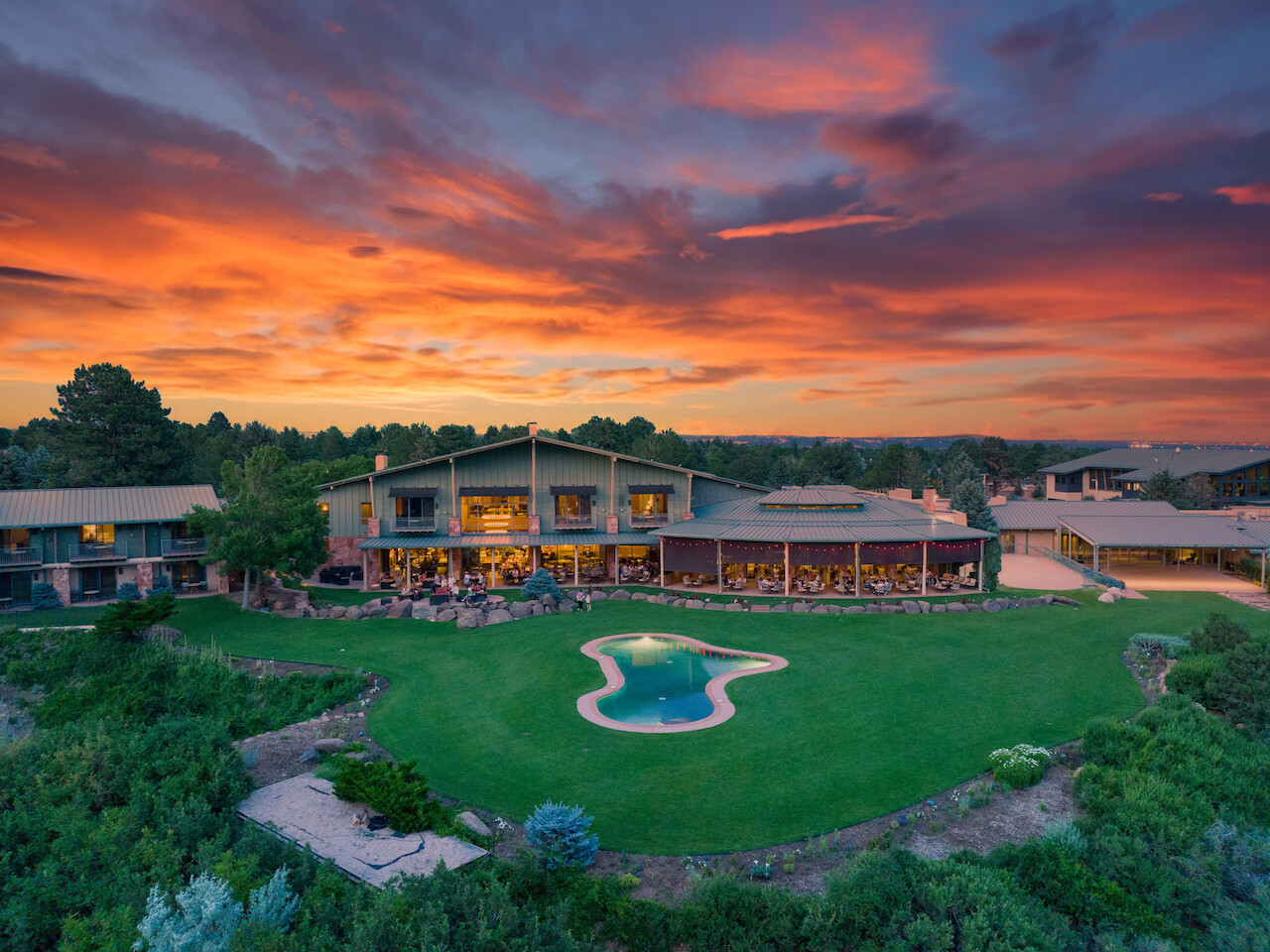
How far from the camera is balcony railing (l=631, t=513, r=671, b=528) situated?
36.8 m

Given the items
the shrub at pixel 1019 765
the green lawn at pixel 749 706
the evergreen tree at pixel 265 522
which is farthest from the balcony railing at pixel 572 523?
the shrub at pixel 1019 765

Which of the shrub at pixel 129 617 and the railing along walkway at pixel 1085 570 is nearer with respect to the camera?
the shrub at pixel 129 617

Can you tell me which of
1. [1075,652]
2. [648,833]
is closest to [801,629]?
[1075,652]

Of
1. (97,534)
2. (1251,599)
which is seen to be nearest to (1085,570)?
(1251,599)

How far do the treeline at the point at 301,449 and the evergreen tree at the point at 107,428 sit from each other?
2.7 inches

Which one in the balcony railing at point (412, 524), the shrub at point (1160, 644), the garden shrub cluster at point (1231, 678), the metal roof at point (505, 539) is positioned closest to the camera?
the garden shrub cluster at point (1231, 678)

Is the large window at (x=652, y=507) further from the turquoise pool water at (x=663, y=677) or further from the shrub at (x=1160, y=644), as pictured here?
the shrub at (x=1160, y=644)

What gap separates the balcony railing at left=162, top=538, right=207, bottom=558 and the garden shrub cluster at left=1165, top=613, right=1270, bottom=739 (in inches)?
1534

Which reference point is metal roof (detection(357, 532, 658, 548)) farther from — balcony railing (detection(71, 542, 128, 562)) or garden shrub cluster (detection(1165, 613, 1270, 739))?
garden shrub cluster (detection(1165, 613, 1270, 739))

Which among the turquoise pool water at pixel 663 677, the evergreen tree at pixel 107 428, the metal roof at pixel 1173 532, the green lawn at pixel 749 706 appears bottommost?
the turquoise pool water at pixel 663 677

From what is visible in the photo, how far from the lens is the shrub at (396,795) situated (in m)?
11.1

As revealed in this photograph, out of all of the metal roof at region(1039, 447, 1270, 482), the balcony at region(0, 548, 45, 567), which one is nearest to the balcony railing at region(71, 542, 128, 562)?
the balcony at region(0, 548, 45, 567)

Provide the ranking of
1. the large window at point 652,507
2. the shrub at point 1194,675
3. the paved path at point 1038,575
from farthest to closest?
the large window at point 652,507, the paved path at point 1038,575, the shrub at point 1194,675

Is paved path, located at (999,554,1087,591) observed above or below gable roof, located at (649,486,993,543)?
below
